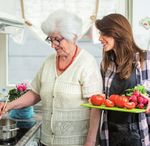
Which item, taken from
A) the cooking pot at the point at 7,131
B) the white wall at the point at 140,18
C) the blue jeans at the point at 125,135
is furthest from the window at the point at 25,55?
the blue jeans at the point at 125,135

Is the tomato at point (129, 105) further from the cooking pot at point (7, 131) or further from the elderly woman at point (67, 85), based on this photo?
the cooking pot at point (7, 131)

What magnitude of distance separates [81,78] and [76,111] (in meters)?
0.16

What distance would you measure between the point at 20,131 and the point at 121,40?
791mm

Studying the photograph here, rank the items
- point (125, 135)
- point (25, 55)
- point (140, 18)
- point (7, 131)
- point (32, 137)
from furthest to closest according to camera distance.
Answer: point (25, 55)
point (140, 18)
point (32, 137)
point (7, 131)
point (125, 135)

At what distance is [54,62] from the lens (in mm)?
1574

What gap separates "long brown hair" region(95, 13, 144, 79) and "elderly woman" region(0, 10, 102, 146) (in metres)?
0.11

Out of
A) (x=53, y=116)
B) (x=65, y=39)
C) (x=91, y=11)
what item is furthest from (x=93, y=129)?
(x=91, y=11)

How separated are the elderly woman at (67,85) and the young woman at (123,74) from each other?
0.08 m

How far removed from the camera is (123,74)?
1.46m

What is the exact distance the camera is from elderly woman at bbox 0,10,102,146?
1465mm

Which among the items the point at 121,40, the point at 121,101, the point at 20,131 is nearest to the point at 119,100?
the point at 121,101

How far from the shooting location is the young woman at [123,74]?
146 centimetres

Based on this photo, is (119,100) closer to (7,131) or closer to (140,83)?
(140,83)

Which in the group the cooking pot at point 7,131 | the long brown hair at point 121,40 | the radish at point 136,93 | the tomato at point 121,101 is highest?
the long brown hair at point 121,40
